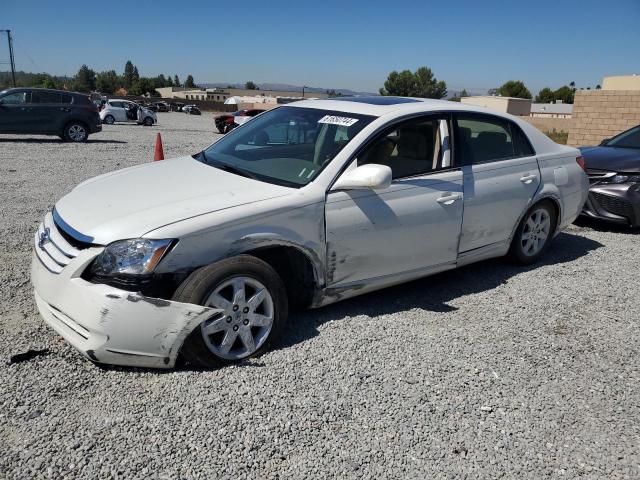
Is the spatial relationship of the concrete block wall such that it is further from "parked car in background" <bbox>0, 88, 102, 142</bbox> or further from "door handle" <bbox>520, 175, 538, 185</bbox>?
"parked car in background" <bbox>0, 88, 102, 142</bbox>

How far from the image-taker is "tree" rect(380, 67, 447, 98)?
11788cm

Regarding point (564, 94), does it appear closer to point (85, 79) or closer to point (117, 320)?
point (85, 79)

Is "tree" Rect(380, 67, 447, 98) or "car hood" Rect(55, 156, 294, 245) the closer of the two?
"car hood" Rect(55, 156, 294, 245)

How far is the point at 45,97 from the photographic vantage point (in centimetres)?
1587

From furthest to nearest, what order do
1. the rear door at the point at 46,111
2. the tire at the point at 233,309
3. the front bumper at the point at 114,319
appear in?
1. the rear door at the point at 46,111
2. the tire at the point at 233,309
3. the front bumper at the point at 114,319

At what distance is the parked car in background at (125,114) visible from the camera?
31.4 metres

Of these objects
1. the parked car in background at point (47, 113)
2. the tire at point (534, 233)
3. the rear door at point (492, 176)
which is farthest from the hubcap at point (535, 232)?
the parked car in background at point (47, 113)

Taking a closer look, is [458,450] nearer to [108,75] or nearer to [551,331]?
[551,331]

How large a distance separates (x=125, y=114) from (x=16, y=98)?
17.8 m

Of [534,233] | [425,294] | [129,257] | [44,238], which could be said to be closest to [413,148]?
[425,294]

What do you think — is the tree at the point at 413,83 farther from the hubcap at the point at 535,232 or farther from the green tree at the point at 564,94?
the hubcap at the point at 535,232

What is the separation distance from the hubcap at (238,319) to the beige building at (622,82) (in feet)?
136

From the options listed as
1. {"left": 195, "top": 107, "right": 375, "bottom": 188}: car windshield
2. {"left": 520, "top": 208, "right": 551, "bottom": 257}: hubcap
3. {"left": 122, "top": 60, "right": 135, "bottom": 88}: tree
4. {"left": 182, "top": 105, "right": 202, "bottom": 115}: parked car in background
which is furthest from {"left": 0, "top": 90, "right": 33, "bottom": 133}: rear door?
{"left": 122, "top": 60, "right": 135, "bottom": 88}: tree

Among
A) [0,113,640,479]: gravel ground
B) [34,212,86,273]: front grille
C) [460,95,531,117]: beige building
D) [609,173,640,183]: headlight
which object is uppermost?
[460,95,531,117]: beige building
